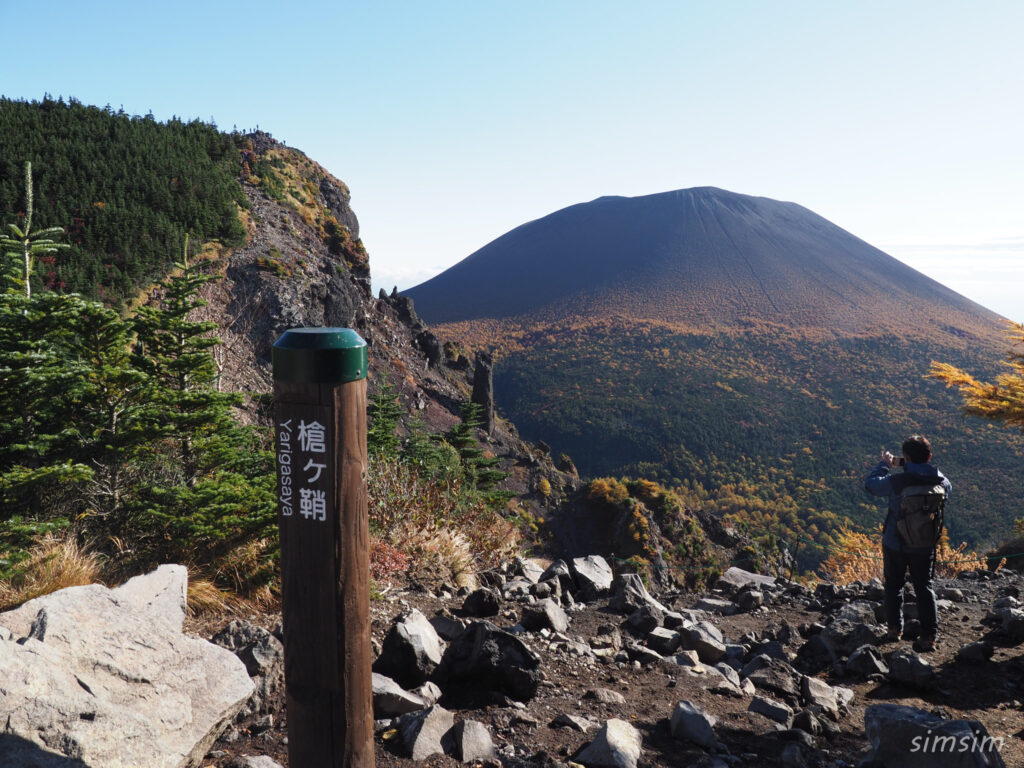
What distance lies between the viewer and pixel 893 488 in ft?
16.4

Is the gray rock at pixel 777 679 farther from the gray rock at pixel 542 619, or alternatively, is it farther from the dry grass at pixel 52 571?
the dry grass at pixel 52 571

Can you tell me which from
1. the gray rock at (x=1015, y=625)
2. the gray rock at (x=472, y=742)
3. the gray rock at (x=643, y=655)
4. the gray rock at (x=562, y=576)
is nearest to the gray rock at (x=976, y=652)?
the gray rock at (x=1015, y=625)

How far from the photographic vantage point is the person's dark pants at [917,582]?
4980mm

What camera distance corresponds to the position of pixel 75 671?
101 inches

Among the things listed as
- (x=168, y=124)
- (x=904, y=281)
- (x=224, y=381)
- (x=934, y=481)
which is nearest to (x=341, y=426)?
(x=934, y=481)

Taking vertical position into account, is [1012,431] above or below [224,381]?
below

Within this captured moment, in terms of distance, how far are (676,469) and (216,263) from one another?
168 feet

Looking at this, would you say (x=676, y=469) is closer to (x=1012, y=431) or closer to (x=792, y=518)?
(x=792, y=518)

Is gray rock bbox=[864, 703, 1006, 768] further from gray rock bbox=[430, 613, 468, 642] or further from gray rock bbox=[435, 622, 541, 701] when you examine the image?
gray rock bbox=[430, 613, 468, 642]

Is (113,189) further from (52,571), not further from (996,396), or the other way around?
(996,396)

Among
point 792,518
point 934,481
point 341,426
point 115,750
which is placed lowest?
point 792,518

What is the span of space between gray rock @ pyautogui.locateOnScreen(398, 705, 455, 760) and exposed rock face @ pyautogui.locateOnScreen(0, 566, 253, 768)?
790mm

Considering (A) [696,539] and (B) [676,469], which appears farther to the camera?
(B) [676,469]

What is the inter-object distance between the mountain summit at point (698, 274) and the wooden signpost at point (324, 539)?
323 feet
